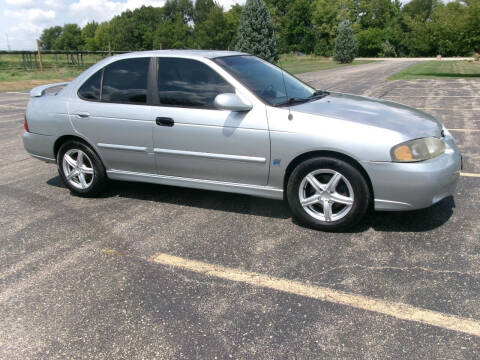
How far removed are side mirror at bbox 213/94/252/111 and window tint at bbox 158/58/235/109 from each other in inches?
9.2

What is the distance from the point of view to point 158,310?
2934 millimetres

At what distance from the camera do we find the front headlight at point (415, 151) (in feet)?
12.1

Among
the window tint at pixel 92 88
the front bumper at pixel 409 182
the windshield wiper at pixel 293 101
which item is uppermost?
the window tint at pixel 92 88

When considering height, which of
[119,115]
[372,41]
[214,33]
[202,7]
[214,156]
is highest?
[202,7]

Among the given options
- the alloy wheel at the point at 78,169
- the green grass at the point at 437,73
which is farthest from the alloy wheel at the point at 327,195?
the green grass at the point at 437,73

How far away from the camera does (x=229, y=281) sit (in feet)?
10.7

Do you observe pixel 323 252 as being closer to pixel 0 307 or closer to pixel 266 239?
pixel 266 239

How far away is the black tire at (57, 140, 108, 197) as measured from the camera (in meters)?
5.05

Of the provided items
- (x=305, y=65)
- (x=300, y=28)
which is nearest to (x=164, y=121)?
(x=305, y=65)

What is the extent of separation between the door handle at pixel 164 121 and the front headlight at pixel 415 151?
83.6 inches

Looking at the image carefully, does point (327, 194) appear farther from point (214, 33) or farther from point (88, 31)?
point (88, 31)

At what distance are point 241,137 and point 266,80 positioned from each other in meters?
0.83

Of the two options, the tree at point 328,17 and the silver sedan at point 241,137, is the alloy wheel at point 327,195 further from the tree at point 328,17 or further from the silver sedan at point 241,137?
the tree at point 328,17

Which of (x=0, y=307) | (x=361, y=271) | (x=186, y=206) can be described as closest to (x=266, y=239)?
(x=361, y=271)
